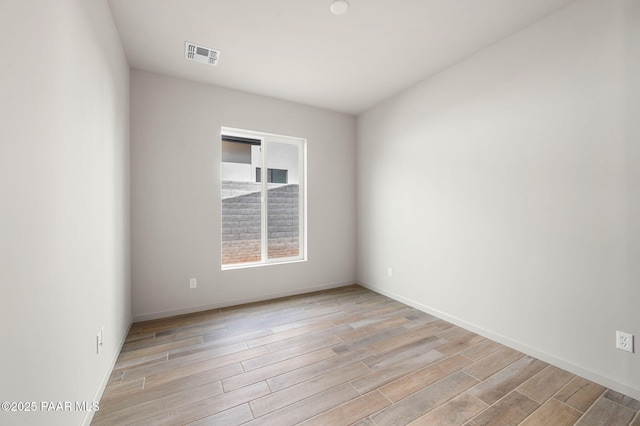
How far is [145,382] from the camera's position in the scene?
193 cm

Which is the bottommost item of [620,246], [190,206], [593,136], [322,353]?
[322,353]

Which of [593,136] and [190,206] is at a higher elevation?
[593,136]

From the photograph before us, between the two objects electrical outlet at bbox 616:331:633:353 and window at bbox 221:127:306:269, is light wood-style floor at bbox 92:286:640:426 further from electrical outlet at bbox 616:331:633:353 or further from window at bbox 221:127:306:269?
window at bbox 221:127:306:269

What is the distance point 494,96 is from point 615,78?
0.80 metres

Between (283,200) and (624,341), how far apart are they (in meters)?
3.47

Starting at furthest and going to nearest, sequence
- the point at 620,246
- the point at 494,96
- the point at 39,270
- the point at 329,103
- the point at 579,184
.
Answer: the point at 329,103 → the point at 494,96 → the point at 579,184 → the point at 620,246 → the point at 39,270

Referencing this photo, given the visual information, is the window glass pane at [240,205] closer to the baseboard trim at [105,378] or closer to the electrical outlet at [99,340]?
the baseboard trim at [105,378]

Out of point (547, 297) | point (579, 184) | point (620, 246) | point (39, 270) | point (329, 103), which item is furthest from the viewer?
point (329, 103)

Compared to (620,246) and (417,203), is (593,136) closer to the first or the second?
(620,246)

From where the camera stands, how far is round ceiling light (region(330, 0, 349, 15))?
2.01 metres

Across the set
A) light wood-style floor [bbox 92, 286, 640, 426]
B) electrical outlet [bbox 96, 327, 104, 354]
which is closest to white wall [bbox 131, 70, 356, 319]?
light wood-style floor [bbox 92, 286, 640, 426]

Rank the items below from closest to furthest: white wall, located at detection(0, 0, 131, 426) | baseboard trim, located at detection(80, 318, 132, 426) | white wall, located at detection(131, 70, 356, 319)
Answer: white wall, located at detection(0, 0, 131, 426) → baseboard trim, located at detection(80, 318, 132, 426) → white wall, located at detection(131, 70, 356, 319)

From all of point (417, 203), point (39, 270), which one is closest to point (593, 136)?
point (417, 203)

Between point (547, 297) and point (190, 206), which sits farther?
point (190, 206)
